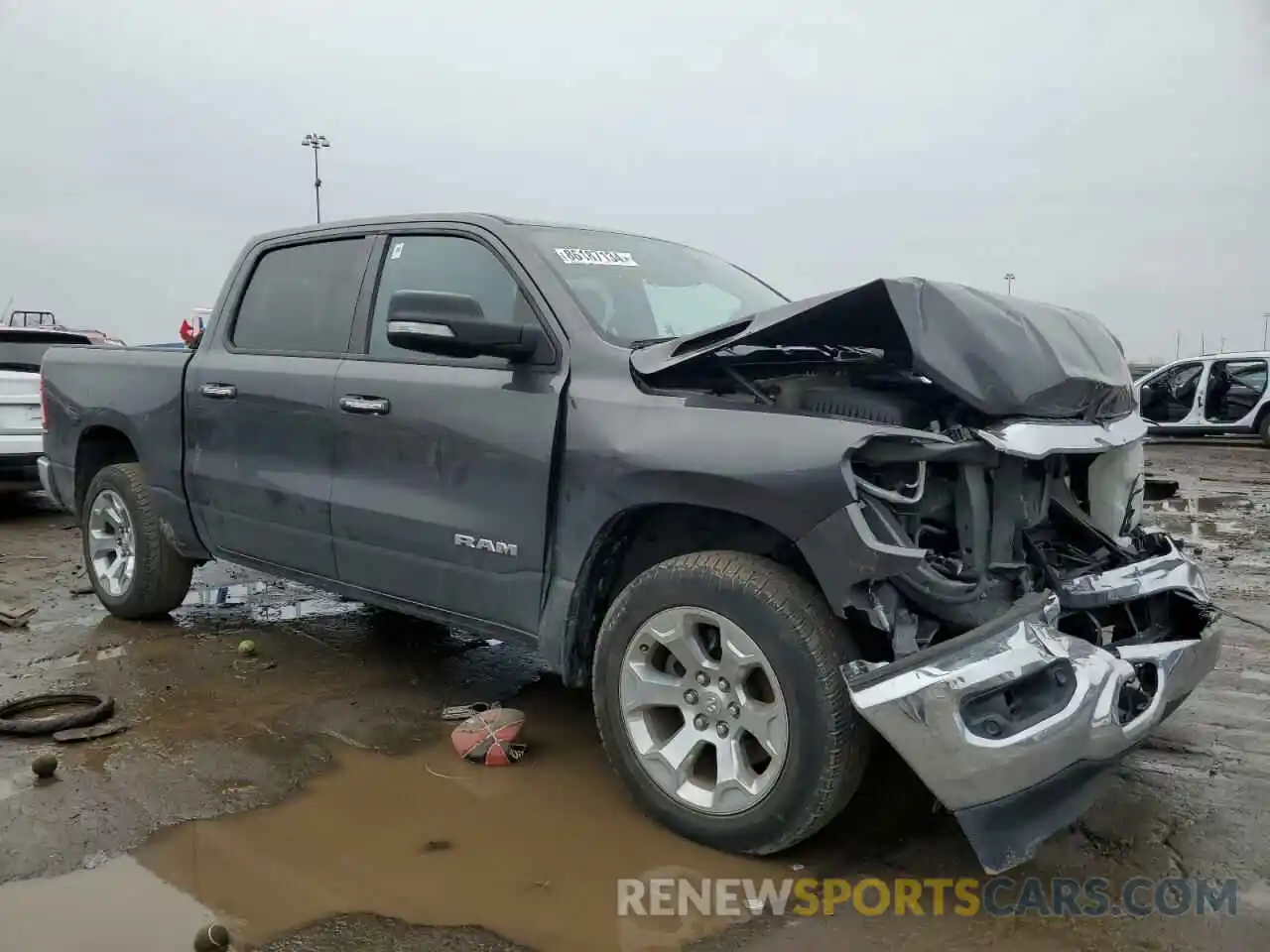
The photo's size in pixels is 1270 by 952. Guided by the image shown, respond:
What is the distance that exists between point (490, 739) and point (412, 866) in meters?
0.73

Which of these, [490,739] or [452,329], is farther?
[490,739]

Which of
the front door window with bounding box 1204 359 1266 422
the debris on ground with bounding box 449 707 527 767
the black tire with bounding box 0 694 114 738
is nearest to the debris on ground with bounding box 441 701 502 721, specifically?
the debris on ground with bounding box 449 707 527 767

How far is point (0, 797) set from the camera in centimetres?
318

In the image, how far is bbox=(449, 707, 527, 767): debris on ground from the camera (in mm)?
3477

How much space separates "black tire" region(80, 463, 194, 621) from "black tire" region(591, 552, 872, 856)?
310 cm

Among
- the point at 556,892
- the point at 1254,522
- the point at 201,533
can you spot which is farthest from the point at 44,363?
the point at 1254,522

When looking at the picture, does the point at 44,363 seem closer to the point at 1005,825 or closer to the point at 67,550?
the point at 67,550

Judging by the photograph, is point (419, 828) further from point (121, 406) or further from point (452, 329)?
point (121, 406)

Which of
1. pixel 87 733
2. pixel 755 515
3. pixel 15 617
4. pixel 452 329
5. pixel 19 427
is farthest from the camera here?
pixel 19 427

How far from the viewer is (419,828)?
301cm

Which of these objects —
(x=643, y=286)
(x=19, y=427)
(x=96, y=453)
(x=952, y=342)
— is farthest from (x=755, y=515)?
(x=19, y=427)

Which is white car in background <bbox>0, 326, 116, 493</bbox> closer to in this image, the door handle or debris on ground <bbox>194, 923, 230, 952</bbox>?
the door handle

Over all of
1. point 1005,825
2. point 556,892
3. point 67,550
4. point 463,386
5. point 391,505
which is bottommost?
point 67,550

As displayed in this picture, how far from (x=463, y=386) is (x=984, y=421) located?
1.71 metres
